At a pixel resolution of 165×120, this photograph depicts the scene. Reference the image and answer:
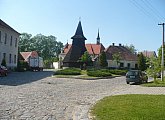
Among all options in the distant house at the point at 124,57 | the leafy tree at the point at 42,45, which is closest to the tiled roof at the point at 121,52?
the distant house at the point at 124,57

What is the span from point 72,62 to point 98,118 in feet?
213

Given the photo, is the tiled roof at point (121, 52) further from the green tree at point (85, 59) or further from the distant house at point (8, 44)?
the distant house at point (8, 44)

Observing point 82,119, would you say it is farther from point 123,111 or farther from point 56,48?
point 56,48

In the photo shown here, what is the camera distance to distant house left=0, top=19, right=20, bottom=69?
46.1m

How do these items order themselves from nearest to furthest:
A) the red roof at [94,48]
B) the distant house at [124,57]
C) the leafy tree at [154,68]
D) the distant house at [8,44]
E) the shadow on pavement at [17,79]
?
the shadow on pavement at [17,79], the leafy tree at [154,68], the distant house at [8,44], the distant house at [124,57], the red roof at [94,48]

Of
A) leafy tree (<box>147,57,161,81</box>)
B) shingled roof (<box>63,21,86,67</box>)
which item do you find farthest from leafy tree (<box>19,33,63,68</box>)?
leafy tree (<box>147,57,161,81</box>)

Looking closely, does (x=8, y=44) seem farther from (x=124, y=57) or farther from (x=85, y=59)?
(x=124, y=57)

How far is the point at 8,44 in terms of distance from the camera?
4959cm

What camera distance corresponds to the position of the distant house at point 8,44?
46125 mm

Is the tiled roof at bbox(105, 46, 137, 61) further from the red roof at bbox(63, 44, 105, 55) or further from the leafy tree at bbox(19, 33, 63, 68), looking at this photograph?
the leafy tree at bbox(19, 33, 63, 68)

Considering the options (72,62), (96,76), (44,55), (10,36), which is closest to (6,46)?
(10,36)

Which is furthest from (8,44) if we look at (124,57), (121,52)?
(121,52)

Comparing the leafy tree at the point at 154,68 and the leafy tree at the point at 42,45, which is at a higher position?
the leafy tree at the point at 42,45

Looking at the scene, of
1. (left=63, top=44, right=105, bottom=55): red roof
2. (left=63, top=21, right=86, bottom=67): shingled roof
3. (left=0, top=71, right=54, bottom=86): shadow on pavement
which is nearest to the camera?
(left=0, top=71, right=54, bottom=86): shadow on pavement
